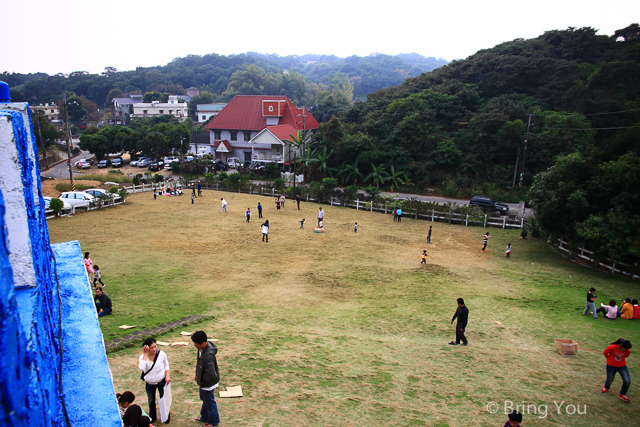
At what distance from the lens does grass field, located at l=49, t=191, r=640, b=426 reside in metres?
7.43

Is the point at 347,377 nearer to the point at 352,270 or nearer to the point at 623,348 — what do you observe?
the point at 623,348

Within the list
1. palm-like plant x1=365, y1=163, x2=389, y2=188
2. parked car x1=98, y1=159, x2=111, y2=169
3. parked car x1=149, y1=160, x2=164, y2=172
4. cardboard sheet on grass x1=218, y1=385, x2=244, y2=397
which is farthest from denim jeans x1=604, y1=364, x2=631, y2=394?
parked car x1=98, y1=159, x2=111, y2=169

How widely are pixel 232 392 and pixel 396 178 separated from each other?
36.5 metres

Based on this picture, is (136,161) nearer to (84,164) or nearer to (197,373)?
(84,164)

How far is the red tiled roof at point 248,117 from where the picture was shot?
53.1 meters

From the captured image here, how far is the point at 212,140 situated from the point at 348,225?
35.7 metres

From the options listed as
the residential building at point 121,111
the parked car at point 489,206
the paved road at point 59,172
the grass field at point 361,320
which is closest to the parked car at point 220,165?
the paved road at point 59,172

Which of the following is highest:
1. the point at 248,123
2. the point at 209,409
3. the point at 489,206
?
the point at 248,123

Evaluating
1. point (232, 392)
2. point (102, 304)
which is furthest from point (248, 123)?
point (232, 392)

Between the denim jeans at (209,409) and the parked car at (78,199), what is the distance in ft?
79.2

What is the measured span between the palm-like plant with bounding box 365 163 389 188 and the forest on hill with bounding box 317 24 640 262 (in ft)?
0.56

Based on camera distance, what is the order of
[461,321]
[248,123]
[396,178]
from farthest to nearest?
[248,123]
[396,178]
[461,321]

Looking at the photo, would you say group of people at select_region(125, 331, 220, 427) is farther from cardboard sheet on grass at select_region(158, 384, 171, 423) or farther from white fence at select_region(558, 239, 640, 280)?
white fence at select_region(558, 239, 640, 280)

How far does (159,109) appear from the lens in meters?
91.4
